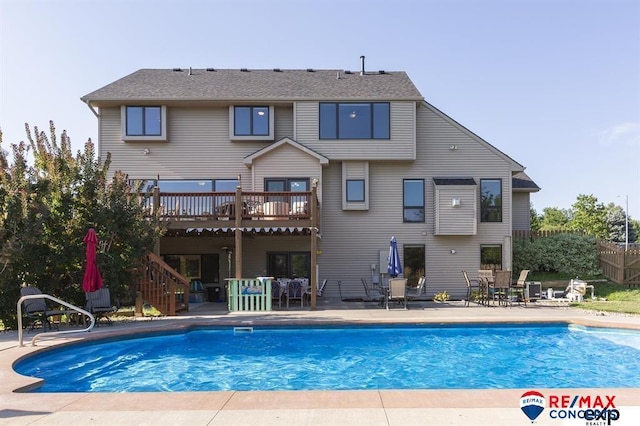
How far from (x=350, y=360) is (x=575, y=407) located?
4.65 m

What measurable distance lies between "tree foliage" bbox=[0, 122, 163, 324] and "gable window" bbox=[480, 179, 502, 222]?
12.6 m

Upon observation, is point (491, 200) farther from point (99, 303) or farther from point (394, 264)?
point (99, 303)

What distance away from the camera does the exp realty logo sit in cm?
499

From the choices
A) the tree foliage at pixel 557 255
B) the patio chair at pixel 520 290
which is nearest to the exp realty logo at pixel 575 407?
the patio chair at pixel 520 290

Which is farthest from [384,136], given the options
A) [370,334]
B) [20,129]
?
[20,129]

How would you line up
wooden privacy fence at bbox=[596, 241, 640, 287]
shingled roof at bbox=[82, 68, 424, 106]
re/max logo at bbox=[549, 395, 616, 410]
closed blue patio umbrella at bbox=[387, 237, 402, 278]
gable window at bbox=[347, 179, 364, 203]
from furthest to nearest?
wooden privacy fence at bbox=[596, 241, 640, 287] < gable window at bbox=[347, 179, 364, 203] < shingled roof at bbox=[82, 68, 424, 106] < closed blue patio umbrella at bbox=[387, 237, 402, 278] < re/max logo at bbox=[549, 395, 616, 410]

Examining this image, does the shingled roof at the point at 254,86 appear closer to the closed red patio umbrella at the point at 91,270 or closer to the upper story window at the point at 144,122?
the upper story window at the point at 144,122

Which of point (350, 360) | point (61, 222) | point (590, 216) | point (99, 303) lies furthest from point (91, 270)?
point (590, 216)

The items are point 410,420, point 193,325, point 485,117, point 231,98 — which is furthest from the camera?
point 485,117

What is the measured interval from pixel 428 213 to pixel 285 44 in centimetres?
889

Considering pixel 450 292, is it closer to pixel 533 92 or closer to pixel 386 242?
pixel 386 242

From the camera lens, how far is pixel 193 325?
11570 millimetres

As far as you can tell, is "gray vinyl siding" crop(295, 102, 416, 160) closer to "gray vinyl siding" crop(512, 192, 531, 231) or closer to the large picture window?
the large picture window

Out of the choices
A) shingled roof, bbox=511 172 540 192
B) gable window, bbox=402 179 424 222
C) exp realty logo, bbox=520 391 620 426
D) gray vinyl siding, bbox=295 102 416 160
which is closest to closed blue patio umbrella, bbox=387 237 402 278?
gable window, bbox=402 179 424 222
